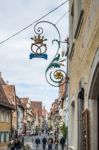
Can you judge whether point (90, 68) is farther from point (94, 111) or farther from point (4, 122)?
point (4, 122)

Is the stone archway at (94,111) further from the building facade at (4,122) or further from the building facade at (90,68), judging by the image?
→ the building facade at (4,122)

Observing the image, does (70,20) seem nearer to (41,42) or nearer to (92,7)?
(41,42)

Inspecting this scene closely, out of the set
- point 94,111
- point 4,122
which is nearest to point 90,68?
point 94,111

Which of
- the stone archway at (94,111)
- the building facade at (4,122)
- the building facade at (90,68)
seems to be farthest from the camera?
the building facade at (4,122)

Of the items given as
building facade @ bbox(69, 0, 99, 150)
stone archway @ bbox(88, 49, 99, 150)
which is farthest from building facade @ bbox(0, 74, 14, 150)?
stone archway @ bbox(88, 49, 99, 150)

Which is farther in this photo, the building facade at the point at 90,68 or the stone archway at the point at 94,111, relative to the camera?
the stone archway at the point at 94,111

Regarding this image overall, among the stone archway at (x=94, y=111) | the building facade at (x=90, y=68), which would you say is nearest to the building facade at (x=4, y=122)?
the building facade at (x=90, y=68)

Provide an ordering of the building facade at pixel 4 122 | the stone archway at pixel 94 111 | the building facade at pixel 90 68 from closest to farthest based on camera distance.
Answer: the building facade at pixel 90 68, the stone archway at pixel 94 111, the building facade at pixel 4 122

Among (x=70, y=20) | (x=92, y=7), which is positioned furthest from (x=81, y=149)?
(x=70, y=20)

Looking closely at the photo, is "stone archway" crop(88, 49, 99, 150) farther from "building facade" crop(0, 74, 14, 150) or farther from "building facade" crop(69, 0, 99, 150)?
"building facade" crop(0, 74, 14, 150)

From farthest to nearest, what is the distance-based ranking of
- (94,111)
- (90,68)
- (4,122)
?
(4,122) < (94,111) < (90,68)

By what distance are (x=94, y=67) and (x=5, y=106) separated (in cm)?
4767

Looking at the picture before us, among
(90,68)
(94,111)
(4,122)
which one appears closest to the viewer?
(90,68)

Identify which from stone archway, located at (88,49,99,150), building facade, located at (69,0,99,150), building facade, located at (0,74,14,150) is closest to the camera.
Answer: building facade, located at (69,0,99,150)
